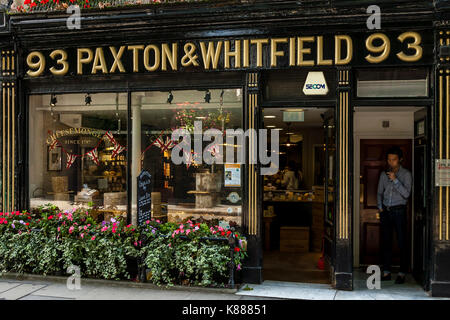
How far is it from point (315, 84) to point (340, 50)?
676 mm

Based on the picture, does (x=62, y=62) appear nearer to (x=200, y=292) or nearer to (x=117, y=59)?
(x=117, y=59)

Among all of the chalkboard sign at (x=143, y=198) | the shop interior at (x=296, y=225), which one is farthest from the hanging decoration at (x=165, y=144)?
the shop interior at (x=296, y=225)

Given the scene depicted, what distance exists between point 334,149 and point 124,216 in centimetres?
408

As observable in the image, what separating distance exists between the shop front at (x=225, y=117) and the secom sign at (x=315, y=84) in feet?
0.06

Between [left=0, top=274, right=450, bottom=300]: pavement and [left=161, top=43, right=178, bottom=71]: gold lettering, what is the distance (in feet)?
12.6

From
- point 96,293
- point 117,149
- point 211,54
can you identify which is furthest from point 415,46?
point 96,293

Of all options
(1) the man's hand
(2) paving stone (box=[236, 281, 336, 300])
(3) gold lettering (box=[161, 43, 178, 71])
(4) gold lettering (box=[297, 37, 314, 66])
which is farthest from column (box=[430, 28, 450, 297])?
(3) gold lettering (box=[161, 43, 178, 71])

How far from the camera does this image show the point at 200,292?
6852 mm

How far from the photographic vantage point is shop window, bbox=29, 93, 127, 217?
8.28 meters

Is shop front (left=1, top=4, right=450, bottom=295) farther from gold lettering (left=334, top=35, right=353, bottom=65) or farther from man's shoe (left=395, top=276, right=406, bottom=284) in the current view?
man's shoe (left=395, top=276, right=406, bottom=284)

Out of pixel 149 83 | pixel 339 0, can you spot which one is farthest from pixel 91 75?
pixel 339 0

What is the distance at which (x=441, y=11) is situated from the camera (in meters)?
6.70
